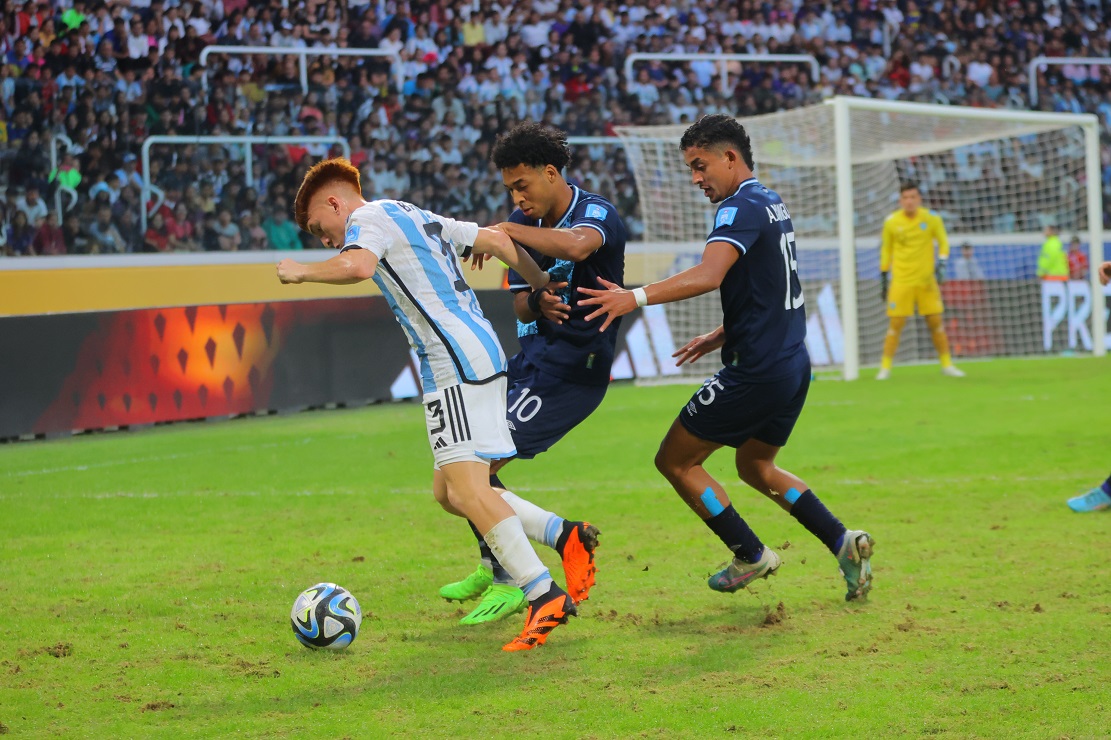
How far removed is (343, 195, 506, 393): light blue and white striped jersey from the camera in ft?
15.3

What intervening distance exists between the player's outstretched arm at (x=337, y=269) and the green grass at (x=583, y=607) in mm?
1410

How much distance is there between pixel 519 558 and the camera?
4.77 m

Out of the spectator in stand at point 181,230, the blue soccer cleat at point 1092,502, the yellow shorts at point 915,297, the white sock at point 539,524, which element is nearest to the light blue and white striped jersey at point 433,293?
the white sock at point 539,524

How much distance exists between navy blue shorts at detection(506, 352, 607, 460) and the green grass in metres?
0.78

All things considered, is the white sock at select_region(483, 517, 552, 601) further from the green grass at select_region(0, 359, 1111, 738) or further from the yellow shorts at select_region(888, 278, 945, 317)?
the yellow shorts at select_region(888, 278, 945, 317)

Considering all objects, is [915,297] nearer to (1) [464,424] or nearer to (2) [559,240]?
(2) [559,240]

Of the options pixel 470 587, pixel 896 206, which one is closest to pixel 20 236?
pixel 470 587

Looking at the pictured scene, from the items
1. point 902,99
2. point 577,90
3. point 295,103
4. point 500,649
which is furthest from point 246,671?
point 902,99

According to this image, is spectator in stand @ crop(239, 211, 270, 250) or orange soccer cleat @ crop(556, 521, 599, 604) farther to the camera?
spectator in stand @ crop(239, 211, 270, 250)

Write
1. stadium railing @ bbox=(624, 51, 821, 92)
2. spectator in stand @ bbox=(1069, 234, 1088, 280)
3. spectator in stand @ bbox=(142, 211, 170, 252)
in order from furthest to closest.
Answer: stadium railing @ bbox=(624, 51, 821, 92) < spectator in stand @ bbox=(1069, 234, 1088, 280) < spectator in stand @ bbox=(142, 211, 170, 252)

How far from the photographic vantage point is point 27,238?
606 inches

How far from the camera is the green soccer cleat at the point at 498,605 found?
525 cm

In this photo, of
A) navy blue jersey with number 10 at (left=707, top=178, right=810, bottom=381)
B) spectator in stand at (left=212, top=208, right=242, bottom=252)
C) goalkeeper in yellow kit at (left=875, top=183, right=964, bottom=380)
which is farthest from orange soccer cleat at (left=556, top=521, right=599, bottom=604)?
spectator in stand at (left=212, top=208, right=242, bottom=252)

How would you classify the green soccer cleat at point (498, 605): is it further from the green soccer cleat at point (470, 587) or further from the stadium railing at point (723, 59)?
the stadium railing at point (723, 59)
